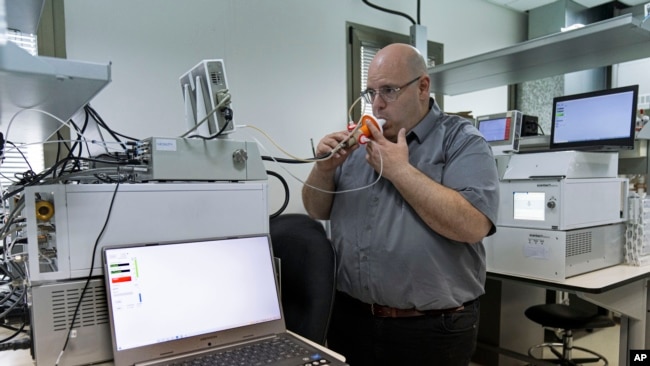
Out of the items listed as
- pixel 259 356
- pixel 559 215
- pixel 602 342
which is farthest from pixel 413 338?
pixel 602 342

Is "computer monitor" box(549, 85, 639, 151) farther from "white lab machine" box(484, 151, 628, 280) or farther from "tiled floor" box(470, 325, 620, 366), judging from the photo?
"tiled floor" box(470, 325, 620, 366)

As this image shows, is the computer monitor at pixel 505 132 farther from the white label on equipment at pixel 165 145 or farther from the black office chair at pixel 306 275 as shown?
the white label on equipment at pixel 165 145

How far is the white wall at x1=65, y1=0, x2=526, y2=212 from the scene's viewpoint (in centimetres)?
214

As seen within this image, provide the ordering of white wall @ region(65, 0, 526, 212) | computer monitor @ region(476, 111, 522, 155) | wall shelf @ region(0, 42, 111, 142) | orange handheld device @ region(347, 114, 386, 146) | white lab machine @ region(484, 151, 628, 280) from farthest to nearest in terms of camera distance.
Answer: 1. computer monitor @ region(476, 111, 522, 155)
2. white wall @ region(65, 0, 526, 212)
3. white lab machine @ region(484, 151, 628, 280)
4. orange handheld device @ region(347, 114, 386, 146)
5. wall shelf @ region(0, 42, 111, 142)

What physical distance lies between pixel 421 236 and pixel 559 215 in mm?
960

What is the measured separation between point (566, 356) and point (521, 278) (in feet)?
2.46

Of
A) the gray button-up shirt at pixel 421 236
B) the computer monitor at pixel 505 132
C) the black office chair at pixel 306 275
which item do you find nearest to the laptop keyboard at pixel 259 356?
the black office chair at pixel 306 275

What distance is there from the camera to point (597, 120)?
203 cm

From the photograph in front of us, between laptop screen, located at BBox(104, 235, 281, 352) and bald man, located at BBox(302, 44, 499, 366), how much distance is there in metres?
0.38

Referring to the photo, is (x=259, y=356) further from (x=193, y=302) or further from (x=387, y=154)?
(x=387, y=154)

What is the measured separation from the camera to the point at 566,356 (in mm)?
2328

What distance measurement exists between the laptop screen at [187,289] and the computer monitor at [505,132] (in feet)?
5.44

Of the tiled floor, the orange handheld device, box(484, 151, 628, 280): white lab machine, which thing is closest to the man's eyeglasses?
the orange handheld device

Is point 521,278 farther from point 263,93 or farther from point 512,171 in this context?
point 263,93
